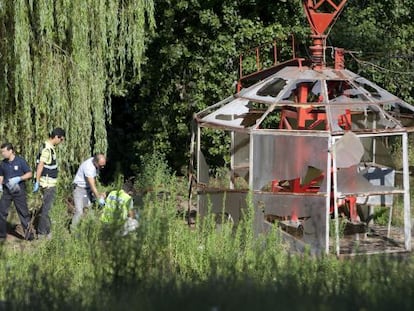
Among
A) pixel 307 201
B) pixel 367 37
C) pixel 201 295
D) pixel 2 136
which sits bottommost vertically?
pixel 201 295

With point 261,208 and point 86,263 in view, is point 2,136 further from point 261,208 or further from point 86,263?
point 86,263

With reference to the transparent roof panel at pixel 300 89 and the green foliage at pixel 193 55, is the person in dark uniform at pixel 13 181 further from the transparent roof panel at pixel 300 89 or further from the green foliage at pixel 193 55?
the green foliage at pixel 193 55

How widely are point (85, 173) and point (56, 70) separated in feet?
7.94

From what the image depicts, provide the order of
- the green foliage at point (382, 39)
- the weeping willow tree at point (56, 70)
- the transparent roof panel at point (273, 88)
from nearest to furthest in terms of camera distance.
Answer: the weeping willow tree at point (56, 70), the transparent roof panel at point (273, 88), the green foliage at point (382, 39)

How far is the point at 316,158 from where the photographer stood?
1289 cm

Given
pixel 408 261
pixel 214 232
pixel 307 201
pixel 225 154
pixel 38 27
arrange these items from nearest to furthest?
pixel 408 261, pixel 214 232, pixel 307 201, pixel 38 27, pixel 225 154

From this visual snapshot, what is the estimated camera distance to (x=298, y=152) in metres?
12.9

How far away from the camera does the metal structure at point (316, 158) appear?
12.8 metres

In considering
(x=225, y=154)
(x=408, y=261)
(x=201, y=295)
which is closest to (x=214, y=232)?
(x=408, y=261)

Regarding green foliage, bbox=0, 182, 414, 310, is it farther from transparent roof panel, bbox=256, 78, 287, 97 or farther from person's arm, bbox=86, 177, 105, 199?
transparent roof panel, bbox=256, 78, 287, 97

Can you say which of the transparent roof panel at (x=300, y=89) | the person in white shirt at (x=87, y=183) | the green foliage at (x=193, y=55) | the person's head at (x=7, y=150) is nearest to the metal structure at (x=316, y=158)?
the transparent roof panel at (x=300, y=89)

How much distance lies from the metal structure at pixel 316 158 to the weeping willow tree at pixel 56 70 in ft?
6.86

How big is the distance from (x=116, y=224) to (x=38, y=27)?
754cm

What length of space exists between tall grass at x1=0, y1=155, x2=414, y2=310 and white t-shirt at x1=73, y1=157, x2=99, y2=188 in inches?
109
